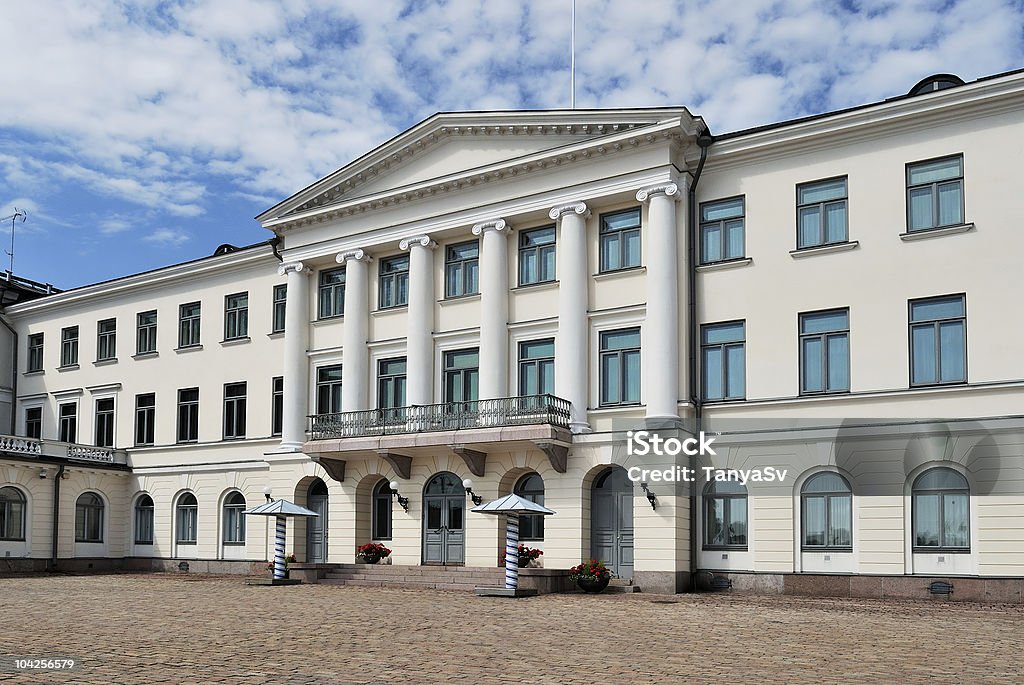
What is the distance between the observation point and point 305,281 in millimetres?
33938

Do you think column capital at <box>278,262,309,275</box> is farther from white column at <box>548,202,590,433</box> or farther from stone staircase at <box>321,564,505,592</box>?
stone staircase at <box>321,564,505,592</box>

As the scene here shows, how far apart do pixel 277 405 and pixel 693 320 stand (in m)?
14.6

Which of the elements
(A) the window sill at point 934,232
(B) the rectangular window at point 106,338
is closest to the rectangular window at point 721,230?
Answer: (A) the window sill at point 934,232

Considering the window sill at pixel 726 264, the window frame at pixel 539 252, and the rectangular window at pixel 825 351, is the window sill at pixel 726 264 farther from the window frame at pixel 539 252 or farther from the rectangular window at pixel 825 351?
the window frame at pixel 539 252

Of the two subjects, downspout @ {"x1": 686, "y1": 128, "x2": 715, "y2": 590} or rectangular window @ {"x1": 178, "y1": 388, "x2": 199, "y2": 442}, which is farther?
rectangular window @ {"x1": 178, "y1": 388, "x2": 199, "y2": 442}

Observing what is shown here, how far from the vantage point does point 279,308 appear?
3591cm

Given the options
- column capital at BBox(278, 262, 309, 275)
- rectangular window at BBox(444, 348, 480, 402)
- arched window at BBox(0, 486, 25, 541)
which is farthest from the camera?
arched window at BBox(0, 486, 25, 541)

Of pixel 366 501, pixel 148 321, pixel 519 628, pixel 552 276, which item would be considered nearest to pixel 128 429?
pixel 148 321

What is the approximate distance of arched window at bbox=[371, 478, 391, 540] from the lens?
31.7 metres

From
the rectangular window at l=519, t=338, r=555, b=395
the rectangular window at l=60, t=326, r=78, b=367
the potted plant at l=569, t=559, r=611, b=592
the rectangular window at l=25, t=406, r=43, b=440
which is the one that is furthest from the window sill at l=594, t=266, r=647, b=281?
the rectangular window at l=25, t=406, r=43, b=440

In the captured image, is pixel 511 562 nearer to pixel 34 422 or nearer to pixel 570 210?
pixel 570 210

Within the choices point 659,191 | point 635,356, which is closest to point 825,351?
point 635,356

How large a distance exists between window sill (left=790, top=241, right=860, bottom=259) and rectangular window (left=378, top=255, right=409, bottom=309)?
11393 mm

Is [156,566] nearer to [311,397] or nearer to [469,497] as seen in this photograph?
[311,397]
